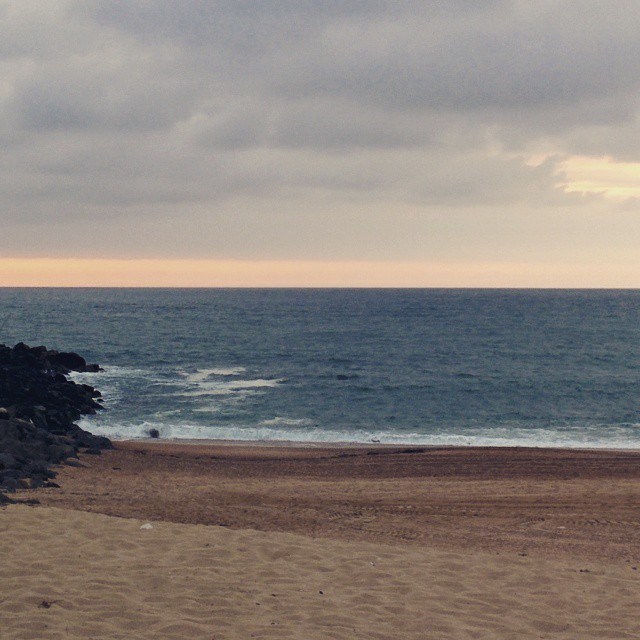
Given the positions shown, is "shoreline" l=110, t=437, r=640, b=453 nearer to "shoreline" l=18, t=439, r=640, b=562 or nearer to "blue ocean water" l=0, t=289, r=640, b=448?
"blue ocean water" l=0, t=289, r=640, b=448

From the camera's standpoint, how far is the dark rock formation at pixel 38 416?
56.1 ft

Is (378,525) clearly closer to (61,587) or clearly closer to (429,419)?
(61,587)

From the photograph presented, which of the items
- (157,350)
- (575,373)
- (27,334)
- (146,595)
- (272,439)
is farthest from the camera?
(27,334)

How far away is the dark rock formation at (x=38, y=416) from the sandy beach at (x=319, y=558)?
Answer: 0.88 m

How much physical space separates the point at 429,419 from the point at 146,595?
28.2 m

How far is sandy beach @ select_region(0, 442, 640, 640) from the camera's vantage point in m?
8.10

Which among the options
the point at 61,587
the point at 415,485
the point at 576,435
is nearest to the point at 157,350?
the point at 576,435

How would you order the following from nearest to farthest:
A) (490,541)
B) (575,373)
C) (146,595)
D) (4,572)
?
1. (146,595)
2. (4,572)
3. (490,541)
4. (575,373)

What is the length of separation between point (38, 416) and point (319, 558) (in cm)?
1747

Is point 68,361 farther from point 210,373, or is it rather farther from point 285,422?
point 285,422

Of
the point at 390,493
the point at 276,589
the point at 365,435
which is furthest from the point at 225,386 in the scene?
the point at 276,589

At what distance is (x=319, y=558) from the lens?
34.7 ft

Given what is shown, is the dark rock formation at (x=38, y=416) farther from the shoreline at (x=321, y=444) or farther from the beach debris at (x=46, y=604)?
the beach debris at (x=46, y=604)

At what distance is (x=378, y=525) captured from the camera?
14.0 m
